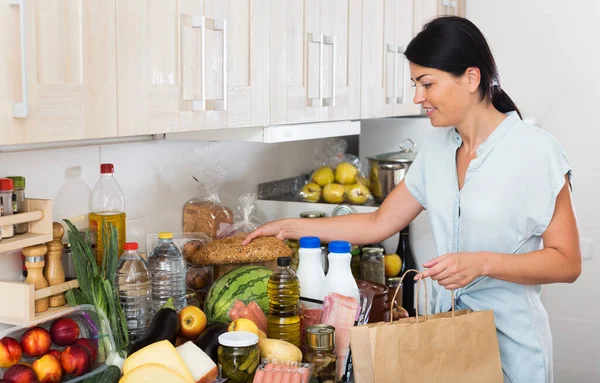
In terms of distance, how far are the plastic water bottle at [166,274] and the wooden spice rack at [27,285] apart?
262 mm

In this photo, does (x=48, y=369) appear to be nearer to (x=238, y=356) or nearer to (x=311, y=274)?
(x=238, y=356)

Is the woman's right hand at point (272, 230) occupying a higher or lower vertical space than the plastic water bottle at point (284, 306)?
higher

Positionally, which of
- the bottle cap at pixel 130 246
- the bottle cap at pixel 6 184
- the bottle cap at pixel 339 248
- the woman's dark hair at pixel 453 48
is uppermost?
the woman's dark hair at pixel 453 48

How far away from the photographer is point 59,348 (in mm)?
1399

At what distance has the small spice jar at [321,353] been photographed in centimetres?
152

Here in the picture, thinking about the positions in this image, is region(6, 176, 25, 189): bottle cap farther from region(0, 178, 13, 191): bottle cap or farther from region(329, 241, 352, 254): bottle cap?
region(329, 241, 352, 254): bottle cap

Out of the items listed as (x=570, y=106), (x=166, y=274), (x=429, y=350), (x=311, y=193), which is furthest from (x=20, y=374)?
(x=570, y=106)

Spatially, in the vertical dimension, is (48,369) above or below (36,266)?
below

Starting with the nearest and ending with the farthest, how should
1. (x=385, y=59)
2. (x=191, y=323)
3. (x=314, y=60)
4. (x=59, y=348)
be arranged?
(x=59, y=348) < (x=191, y=323) < (x=314, y=60) < (x=385, y=59)

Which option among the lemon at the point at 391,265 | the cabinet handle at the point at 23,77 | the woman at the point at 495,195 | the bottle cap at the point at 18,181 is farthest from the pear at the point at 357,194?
the cabinet handle at the point at 23,77

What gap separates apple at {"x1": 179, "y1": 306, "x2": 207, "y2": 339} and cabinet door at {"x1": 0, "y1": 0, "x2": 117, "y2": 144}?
0.48 m

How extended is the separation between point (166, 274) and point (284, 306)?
337mm

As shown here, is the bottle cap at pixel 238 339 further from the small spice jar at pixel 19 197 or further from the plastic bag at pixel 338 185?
the plastic bag at pixel 338 185

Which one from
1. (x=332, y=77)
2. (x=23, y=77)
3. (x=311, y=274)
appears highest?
(x=332, y=77)
